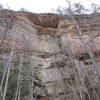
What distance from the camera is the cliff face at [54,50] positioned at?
4446mm

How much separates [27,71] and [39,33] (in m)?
2.36

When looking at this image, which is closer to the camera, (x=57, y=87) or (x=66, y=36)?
(x=57, y=87)

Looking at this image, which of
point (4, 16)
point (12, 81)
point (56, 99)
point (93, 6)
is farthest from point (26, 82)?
point (93, 6)

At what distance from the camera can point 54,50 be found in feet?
20.4

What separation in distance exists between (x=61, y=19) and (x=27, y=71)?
3088mm

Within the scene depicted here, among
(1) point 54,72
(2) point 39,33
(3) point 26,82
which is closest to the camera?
(3) point 26,82

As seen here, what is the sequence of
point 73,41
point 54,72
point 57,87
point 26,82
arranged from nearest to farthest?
point 26,82 < point 57,87 < point 54,72 < point 73,41

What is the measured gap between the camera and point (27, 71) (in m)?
4.64

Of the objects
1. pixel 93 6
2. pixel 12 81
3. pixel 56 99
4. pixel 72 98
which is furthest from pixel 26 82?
pixel 93 6

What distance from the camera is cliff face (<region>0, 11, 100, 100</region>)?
4446 mm

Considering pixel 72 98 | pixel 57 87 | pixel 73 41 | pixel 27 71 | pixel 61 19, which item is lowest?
pixel 72 98

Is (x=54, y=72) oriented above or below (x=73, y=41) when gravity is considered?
below

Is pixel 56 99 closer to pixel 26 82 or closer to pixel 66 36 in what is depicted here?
pixel 26 82

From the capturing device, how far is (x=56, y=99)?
14.8ft
